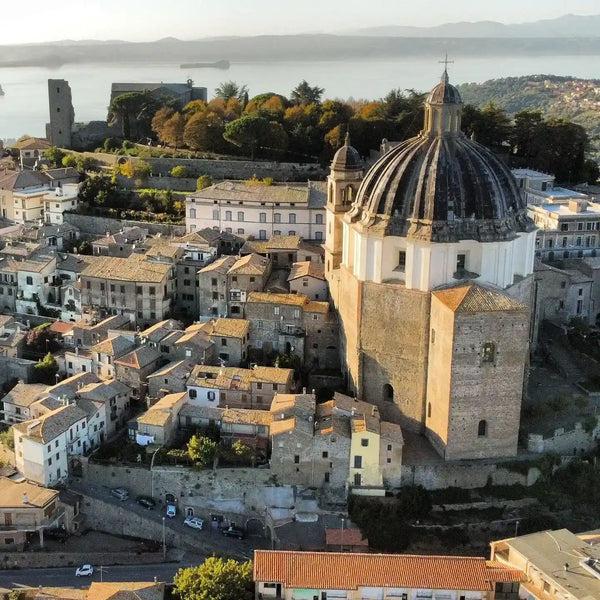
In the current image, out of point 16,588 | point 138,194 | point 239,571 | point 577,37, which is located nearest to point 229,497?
point 239,571

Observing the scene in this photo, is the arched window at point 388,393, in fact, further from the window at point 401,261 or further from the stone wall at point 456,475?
the window at point 401,261

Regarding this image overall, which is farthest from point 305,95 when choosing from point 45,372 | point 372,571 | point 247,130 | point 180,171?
point 372,571

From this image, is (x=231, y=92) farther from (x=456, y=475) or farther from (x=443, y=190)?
(x=456, y=475)

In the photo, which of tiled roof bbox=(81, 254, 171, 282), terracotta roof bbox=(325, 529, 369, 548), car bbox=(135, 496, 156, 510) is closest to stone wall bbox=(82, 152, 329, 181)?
tiled roof bbox=(81, 254, 171, 282)

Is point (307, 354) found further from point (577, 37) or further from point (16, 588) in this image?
point (577, 37)

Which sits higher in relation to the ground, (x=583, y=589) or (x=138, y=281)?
(x=138, y=281)

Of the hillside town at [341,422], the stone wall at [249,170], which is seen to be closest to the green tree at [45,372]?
the hillside town at [341,422]
